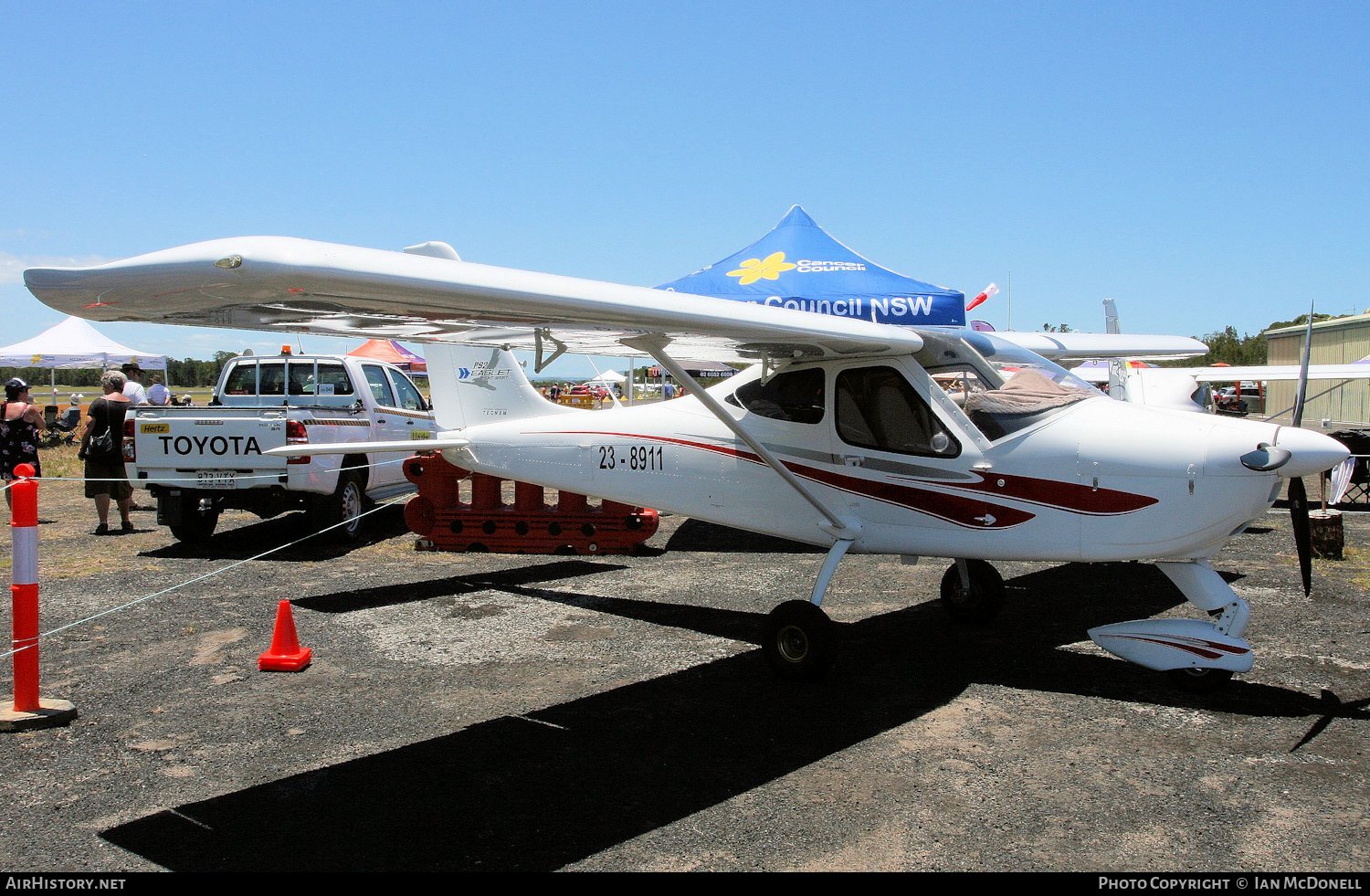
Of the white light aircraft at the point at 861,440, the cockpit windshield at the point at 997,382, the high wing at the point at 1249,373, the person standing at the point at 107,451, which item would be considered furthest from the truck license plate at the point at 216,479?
the high wing at the point at 1249,373

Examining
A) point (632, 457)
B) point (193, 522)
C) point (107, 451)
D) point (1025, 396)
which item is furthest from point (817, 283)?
point (107, 451)

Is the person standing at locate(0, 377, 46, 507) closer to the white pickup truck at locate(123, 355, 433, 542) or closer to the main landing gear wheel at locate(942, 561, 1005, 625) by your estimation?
the white pickup truck at locate(123, 355, 433, 542)

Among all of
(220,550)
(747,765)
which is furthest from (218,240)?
(220,550)

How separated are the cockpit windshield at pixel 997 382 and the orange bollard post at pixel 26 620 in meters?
5.14

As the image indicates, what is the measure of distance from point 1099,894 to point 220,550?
9.31 m

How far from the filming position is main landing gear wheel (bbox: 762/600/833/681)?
5539mm

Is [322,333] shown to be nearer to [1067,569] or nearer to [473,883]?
[473,883]

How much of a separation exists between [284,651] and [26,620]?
4.81ft

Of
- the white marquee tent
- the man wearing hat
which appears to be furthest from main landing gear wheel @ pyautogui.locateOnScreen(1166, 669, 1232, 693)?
the white marquee tent

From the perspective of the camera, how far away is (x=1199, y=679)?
5.25 metres

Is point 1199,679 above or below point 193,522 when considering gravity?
below

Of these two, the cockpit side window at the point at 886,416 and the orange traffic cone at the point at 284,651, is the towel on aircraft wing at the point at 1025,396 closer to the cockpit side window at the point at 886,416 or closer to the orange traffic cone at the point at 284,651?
the cockpit side window at the point at 886,416

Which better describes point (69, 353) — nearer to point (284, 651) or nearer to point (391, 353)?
point (391, 353)

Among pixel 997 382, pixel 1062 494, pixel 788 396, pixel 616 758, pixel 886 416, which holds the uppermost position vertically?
pixel 997 382
